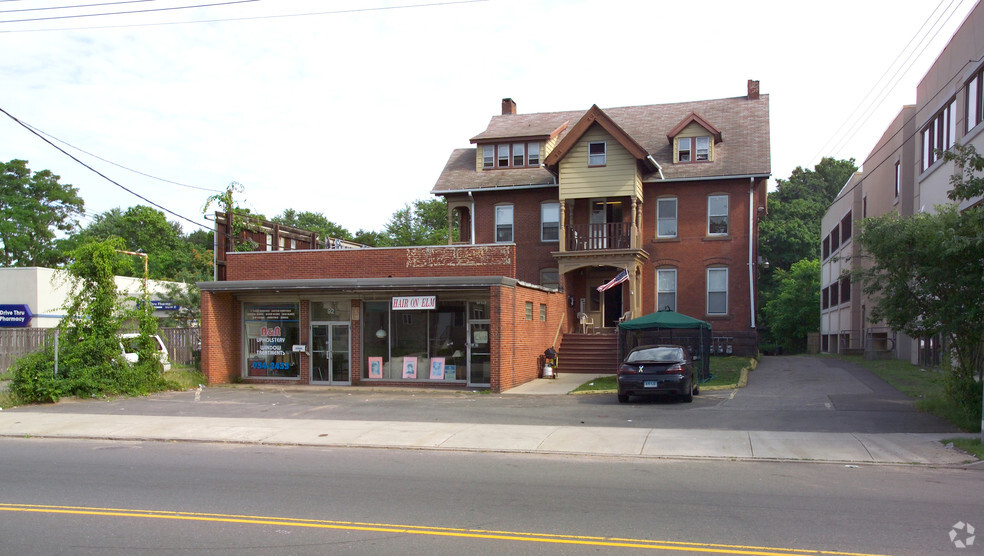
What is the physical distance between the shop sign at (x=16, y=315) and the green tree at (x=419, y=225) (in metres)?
30.9

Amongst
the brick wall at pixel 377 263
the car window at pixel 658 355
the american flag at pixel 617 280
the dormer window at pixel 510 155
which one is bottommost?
the car window at pixel 658 355

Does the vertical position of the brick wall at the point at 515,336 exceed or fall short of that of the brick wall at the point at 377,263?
it falls short

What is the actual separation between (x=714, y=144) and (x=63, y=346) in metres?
25.3

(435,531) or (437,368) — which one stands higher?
(435,531)

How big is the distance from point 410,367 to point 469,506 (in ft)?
50.9

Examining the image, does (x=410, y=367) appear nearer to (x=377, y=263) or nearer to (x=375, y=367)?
(x=375, y=367)

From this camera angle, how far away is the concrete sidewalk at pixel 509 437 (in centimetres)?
1166

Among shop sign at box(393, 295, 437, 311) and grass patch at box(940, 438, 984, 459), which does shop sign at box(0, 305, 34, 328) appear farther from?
grass patch at box(940, 438, 984, 459)

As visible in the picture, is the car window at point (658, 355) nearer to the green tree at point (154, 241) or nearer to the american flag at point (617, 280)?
the american flag at point (617, 280)

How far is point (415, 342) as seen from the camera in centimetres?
2358

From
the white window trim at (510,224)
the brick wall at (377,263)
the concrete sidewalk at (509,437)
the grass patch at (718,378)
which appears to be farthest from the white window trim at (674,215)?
the concrete sidewalk at (509,437)

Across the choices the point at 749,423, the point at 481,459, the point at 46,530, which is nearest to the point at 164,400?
the point at 481,459

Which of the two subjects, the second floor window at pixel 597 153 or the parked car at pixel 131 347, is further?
the second floor window at pixel 597 153

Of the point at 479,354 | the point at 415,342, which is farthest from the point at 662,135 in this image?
the point at 415,342
